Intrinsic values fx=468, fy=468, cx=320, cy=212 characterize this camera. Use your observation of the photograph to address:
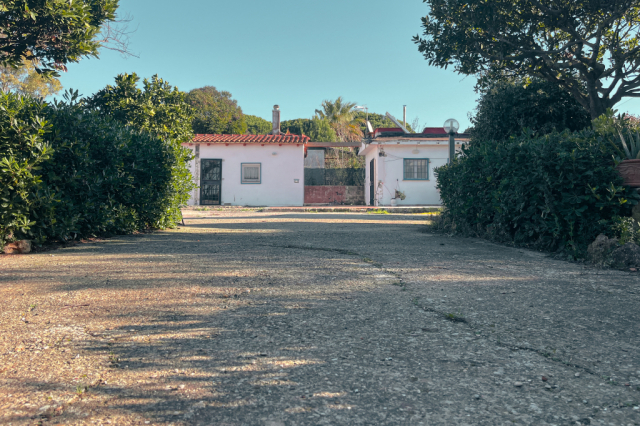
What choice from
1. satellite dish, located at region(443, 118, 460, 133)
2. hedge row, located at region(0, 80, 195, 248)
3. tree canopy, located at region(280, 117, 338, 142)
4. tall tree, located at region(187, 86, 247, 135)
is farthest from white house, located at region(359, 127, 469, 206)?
Result: tall tree, located at region(187, 86, 247, 135)

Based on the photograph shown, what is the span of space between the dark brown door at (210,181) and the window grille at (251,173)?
1180mm

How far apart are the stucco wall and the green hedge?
13.9 meters

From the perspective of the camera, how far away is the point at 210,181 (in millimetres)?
23281

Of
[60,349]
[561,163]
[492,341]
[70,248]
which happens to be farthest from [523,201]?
[70,248]

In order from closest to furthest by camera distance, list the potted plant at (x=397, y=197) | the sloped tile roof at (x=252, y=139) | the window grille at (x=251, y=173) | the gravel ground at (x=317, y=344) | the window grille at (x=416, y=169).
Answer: the gravel ground at (x=317, y=344) → the potted plant at (x=397, y=197) → the window grille at (x=416, y=169) → the sloped tile roof at (x=252, y=139) → the window grille at (x=251, y=173)

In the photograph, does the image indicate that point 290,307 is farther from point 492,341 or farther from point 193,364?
point 492,341

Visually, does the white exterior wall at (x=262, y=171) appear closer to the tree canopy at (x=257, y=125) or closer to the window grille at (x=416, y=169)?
the window grille at (x=416, y=169)

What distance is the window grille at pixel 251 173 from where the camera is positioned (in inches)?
917

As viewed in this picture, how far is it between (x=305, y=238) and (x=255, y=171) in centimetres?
1598

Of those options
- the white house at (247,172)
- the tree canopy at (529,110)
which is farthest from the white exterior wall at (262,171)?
the tree canopy at (529,110)

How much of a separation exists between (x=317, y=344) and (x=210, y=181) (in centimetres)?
2144

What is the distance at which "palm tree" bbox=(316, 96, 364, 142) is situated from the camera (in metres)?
40.8

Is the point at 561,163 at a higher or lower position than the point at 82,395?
Result: higher

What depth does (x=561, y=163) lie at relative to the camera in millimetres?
5676
